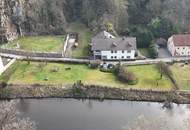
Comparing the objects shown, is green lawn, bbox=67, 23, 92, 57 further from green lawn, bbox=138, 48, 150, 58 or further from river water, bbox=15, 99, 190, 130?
river water, bbox=15, 99, 190, 130

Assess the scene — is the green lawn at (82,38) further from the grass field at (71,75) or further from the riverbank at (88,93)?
the riverbank at (88,93)

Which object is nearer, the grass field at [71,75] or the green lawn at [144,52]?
the grass field at [71,75]

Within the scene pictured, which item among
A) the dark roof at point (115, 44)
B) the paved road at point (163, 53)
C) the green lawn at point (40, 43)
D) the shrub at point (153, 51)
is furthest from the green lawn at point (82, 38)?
the paved road at point (163, 53)

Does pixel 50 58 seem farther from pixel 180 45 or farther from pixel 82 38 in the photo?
pixel 180 45

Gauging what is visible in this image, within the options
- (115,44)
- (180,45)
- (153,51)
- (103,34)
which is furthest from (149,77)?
(103,34)

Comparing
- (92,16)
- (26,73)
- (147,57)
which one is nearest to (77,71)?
(26,73)
